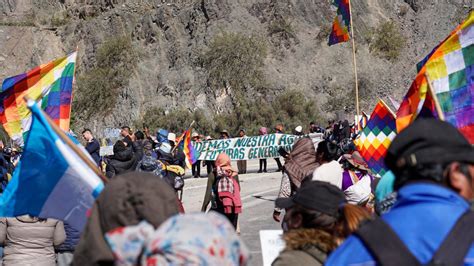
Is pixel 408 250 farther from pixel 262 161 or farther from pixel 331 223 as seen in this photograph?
pixel 262 161

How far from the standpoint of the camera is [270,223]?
583 inches

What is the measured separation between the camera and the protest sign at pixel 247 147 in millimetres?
27516

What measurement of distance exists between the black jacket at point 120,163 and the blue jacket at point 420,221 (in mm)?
8857

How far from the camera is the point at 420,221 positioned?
8.77 feet

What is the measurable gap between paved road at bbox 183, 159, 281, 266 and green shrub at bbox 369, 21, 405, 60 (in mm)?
38766

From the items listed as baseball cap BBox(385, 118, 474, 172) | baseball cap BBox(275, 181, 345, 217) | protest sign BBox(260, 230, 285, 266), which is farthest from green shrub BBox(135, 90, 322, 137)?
baseball cap BBox(385, 118, 474, 172)

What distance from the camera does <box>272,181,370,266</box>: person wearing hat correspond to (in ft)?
13.1

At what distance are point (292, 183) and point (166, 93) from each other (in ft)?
182

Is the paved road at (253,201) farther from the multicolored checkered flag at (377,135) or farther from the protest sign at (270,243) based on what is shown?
the protest sign at (270,243)

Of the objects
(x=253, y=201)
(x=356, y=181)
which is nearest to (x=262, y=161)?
(x=253, y=201)

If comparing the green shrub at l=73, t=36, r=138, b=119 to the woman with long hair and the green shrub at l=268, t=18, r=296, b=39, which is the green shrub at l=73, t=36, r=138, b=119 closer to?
the green shrub at l=268, t=18, r=296, b=39

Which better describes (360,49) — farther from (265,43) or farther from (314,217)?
(314,217)

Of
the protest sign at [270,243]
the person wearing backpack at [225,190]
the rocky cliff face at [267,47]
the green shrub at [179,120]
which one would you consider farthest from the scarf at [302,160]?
the rocky cliff face at [267,47]

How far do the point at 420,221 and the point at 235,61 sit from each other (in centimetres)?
5643
